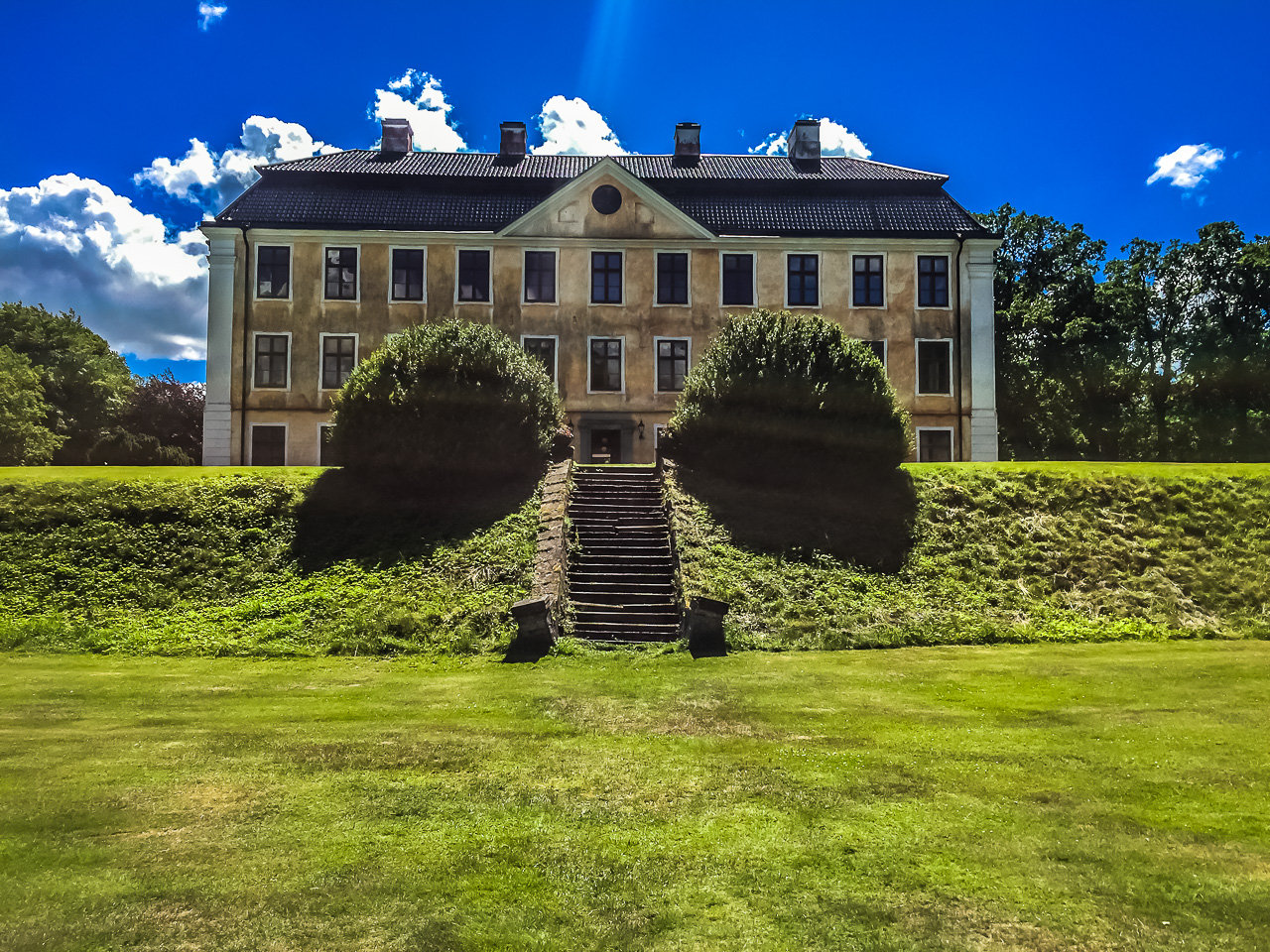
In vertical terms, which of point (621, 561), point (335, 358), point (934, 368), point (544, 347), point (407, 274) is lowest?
point (621, 561)

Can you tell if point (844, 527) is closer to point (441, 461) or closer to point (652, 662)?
point (652, 662)

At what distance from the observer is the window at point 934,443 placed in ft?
103

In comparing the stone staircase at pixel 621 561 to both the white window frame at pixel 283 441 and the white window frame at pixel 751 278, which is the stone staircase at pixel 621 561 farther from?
the white window frame at pixel 283 441

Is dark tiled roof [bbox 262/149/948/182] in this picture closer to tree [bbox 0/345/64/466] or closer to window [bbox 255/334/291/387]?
window [bbox 255/334/291/387]

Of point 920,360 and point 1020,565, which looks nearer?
point 1020,565

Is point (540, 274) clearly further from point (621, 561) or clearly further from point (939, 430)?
point (621, 561)

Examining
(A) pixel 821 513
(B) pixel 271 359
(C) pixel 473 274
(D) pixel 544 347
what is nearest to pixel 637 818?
(A) pixel 821 513

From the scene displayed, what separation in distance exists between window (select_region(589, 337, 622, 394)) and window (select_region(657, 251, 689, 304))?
284 cm

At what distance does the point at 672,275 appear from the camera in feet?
105

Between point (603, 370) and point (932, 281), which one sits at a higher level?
point (932, 281)

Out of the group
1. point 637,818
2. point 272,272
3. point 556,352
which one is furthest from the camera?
point 556,352

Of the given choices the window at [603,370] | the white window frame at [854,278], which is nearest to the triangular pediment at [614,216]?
the window at [603,370]

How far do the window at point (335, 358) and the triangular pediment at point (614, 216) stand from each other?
709 cm

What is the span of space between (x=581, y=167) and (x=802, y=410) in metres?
19.5
